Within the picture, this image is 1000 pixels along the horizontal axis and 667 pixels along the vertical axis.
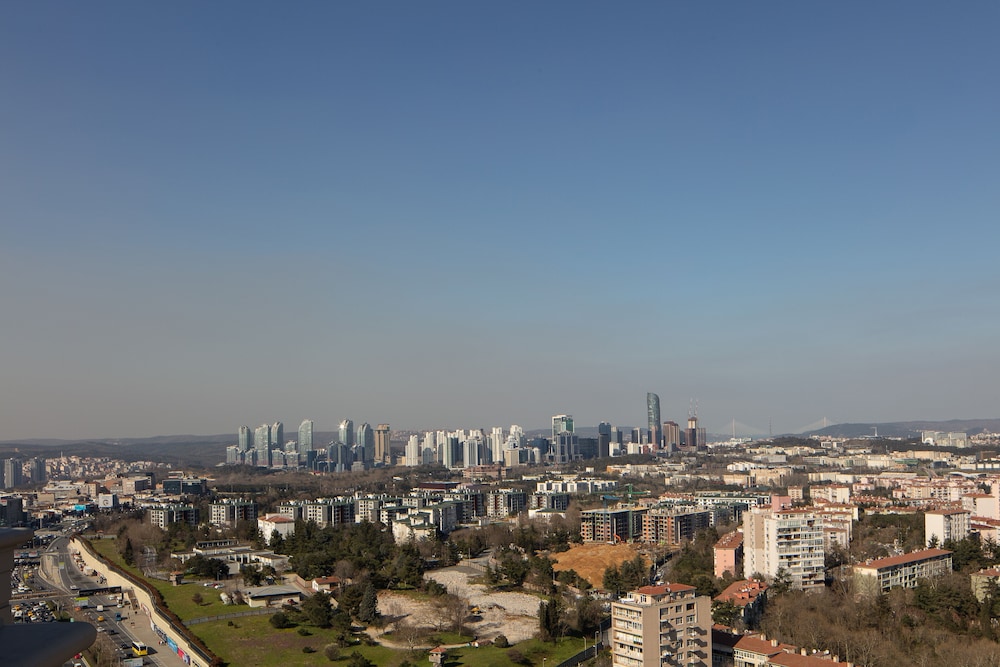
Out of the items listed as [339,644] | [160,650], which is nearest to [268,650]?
[339,644]

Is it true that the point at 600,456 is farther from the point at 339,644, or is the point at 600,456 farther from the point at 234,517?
the point at 339,644

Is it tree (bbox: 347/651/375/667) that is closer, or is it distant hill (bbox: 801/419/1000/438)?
tree (bbox: 347/651/375/667)

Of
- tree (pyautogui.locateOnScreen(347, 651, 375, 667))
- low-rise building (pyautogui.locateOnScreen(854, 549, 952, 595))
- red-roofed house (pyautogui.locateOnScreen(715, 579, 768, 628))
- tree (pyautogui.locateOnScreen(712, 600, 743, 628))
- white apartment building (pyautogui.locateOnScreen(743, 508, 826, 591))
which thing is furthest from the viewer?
white apartment building (pyautogui.locateOnScreen(743, 508, 826, 591))

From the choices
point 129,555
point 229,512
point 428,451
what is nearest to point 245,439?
point 428,451

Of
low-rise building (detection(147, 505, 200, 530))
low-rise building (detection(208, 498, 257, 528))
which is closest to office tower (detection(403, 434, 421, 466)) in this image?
low-rise building (detection(208, 498, 257, 528))

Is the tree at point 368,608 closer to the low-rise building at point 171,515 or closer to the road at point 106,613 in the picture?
→ the road at point 106,613

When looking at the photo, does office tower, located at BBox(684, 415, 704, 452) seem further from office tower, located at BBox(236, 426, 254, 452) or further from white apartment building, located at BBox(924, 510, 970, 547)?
white apartment building, located at BBox(924, 510, 970, 547)

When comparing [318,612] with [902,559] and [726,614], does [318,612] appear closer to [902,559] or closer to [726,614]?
[726,614]
